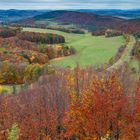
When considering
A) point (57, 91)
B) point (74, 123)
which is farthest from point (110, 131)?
point (57, 91)

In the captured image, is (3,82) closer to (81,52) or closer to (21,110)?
(81,52)

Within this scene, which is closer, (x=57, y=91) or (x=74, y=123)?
(x=74, y=123)

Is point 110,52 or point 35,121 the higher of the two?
point 35,121

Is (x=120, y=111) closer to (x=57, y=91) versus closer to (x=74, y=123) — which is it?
(x=74, y=123)

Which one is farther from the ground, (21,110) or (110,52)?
(21,110)

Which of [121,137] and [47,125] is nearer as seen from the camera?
[121,137]

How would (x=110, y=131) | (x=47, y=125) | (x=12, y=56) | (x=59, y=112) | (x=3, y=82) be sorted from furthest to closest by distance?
(x=12, y=56)
(x=3, y=82)
(x=59, y=112)
(x=47, y=125)
(x=110, y=131)

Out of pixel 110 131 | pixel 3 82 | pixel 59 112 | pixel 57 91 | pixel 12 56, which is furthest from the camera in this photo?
pixel 12 56

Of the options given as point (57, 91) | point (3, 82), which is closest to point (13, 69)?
point (3, 82)

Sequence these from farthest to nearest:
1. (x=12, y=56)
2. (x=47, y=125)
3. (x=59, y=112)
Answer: (x=12, y=56)
(x=59, y=112)
(x=47, y=125)
